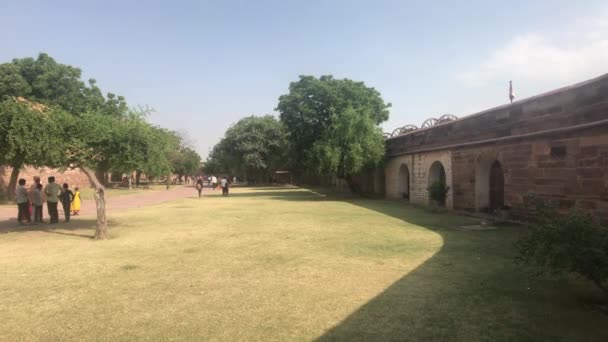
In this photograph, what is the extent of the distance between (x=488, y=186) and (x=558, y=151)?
13.8ft

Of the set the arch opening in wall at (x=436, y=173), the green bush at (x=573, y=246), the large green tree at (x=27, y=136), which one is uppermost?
the large green tree at (x=27, y=136)

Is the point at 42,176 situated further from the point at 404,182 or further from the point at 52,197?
the point at 404,182

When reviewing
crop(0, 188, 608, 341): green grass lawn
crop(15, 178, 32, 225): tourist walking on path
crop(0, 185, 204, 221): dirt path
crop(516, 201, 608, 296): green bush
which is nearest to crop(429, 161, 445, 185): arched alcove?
crop(0, 188, 608, 341): green grass lawn

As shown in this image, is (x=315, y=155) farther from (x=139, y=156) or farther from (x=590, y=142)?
(x=590, y=142)

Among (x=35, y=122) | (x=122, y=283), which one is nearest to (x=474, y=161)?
(x=122, y=283)

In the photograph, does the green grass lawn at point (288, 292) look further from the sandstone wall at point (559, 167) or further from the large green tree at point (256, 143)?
the large green tree at point (256, 143)

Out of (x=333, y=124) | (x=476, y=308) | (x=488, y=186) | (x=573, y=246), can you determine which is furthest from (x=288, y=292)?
(x=333, y=124)

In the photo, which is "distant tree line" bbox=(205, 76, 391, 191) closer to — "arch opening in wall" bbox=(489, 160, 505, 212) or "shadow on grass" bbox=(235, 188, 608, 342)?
"arch opening in wall" bbox=(489, 160, 505, 212)

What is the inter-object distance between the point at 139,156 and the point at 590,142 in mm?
10504

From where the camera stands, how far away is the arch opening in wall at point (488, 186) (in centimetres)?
1291

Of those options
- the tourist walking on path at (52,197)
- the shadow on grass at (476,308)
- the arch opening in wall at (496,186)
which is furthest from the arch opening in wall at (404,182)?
the tourist walking on path at (52,197)

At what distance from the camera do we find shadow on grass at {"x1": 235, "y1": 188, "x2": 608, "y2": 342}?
3586 mm

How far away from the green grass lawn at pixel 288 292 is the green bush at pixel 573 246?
0.47 metres

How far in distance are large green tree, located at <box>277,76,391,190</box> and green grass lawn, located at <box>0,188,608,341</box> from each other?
445 inches
